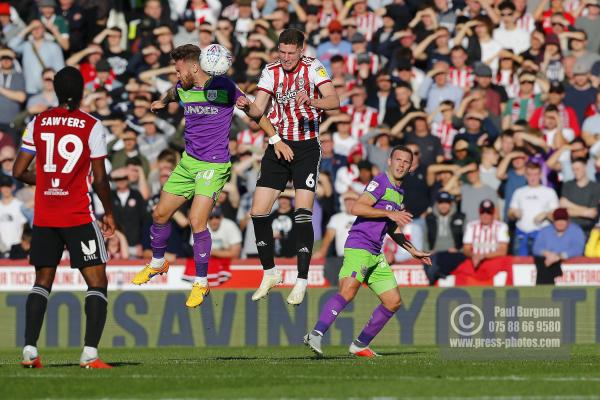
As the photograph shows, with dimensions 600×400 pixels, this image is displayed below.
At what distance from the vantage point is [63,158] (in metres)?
14.4

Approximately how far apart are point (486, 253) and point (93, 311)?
1120 cm

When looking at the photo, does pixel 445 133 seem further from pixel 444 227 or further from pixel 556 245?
pixel 556 245

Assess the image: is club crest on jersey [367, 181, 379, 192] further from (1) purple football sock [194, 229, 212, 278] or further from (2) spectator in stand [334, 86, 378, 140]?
(2) spectator in stand [334, 86, 378, 140]

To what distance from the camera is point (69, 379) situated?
13.7m

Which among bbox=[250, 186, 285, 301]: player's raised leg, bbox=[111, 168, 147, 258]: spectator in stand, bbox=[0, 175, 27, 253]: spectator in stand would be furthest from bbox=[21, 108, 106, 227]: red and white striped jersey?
bbox=[0, 175, 27, 253]: spectator in stand

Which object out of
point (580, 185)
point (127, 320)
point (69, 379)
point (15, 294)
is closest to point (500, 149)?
point (580, 185)

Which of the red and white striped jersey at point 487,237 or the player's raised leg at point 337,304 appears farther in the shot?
the red and white striped jersey at point 487,237

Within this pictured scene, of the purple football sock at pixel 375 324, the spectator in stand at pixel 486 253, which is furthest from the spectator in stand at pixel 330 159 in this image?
the purple football sock at pixel 375 324

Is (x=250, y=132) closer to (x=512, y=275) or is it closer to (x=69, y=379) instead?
(x=512, y=275)

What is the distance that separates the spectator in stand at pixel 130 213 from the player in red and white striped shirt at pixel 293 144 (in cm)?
771

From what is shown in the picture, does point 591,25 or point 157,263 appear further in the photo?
point 591,25

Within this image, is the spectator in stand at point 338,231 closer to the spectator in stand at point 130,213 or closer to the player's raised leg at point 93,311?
the spectator in stand at point 130,213

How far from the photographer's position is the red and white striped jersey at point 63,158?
1443cm

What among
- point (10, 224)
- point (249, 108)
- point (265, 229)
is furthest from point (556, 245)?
point (10, 224)
